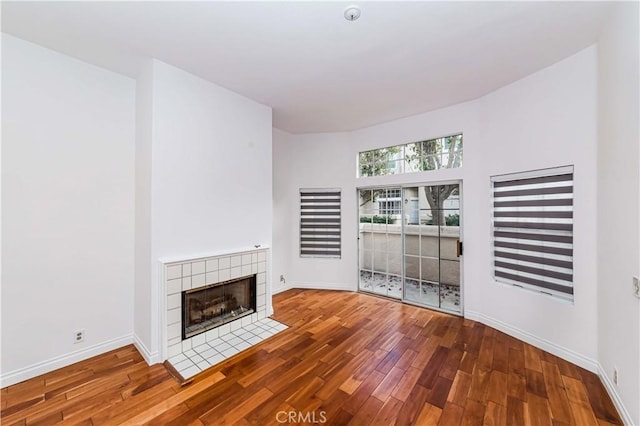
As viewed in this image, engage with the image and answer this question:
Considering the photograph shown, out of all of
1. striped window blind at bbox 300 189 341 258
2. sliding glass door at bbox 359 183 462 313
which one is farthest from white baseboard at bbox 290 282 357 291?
striped window blind at bbox 300 189 341 258

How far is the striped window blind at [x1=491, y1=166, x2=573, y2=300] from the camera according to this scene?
2.60 meters

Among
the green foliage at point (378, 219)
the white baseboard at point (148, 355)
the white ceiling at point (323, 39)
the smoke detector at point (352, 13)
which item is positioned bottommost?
the white baseboard at point (148, 355)

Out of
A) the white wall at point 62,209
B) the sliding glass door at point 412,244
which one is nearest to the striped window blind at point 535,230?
the sliding glass door at point 412,244

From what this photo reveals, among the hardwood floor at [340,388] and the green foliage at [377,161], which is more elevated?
the green foliage at [377,161]

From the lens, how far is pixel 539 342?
2.76 m

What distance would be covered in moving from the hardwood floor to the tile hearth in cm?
12

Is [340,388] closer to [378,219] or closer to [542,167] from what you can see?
[378,219]

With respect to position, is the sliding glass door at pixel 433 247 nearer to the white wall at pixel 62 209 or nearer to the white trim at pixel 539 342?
the white trim at pixel 539 342

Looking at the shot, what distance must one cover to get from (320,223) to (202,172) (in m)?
2.51

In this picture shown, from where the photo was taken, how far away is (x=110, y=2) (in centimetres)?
186

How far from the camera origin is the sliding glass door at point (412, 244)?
373cm

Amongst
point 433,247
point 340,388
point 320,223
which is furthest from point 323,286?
point 340,388

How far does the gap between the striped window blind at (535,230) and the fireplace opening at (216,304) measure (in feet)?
10.8

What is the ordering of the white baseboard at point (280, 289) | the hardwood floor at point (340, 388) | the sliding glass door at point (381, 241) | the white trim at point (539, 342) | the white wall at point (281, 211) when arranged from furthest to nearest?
the white wall at point (281, 211)
the white baseboard at point (280, 289)
the sliding glass door at point (381, 241)
the white trim at point (539, 342)
the hardwood floor at point (340, 388)
